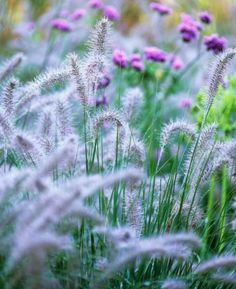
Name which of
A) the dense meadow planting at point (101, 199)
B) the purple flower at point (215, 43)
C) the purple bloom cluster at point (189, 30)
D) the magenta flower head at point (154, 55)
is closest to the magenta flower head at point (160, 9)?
the purple bloom cluster at point (189, 30)

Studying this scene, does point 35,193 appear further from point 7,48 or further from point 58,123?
point 7,48

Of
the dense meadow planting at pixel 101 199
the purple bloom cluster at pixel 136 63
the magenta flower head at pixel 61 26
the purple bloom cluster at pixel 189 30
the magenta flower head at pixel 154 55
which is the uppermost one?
the purple bloom cluster at pixel 189 30

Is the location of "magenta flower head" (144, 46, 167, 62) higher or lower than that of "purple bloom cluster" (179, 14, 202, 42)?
lower

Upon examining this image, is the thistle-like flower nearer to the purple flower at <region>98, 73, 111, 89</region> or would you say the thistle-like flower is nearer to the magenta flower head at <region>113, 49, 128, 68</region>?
the purple flower at <region>98, 73, 111, 89</region>

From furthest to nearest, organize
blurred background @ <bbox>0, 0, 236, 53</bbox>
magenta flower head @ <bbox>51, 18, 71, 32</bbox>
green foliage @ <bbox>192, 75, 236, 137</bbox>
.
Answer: blurred background @ <bbox>0, 0, 236, 53</bbox> → magenta flower head @ <bbox>51, 18, 71, 32</bbox> → green foliage @ <bbox>192, 75, 236, 137</bbox>

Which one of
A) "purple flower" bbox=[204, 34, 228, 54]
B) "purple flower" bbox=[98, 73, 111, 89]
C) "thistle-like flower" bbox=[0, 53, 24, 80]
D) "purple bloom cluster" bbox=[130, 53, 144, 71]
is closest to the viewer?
"thistle-like flower" bbox=[0, 53, 24, 80]

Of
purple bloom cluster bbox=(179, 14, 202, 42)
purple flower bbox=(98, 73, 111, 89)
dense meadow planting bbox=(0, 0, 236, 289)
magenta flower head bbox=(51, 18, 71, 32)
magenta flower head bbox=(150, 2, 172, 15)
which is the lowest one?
dense meadow planting bbox=(0, 0, 236, 289)

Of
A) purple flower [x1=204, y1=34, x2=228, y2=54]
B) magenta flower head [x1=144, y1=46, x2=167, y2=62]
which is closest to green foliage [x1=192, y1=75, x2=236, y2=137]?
purple flower [x1=204, y1=34, x2=228, y2=54]

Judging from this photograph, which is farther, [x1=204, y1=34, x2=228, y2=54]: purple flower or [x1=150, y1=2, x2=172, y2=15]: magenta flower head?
[x1=150, y1=2, x2=172, y2=15]: magenta flower head

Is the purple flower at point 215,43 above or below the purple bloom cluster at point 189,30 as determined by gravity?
below

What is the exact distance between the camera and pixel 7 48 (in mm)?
5676

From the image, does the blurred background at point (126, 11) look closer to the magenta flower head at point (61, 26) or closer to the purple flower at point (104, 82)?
the magenta flower head at point (61, 26)

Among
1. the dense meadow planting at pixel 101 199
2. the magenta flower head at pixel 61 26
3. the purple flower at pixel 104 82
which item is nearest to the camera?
the dense meadow planting at pixel 101 199

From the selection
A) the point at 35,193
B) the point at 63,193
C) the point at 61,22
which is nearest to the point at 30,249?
the point at 63,193
